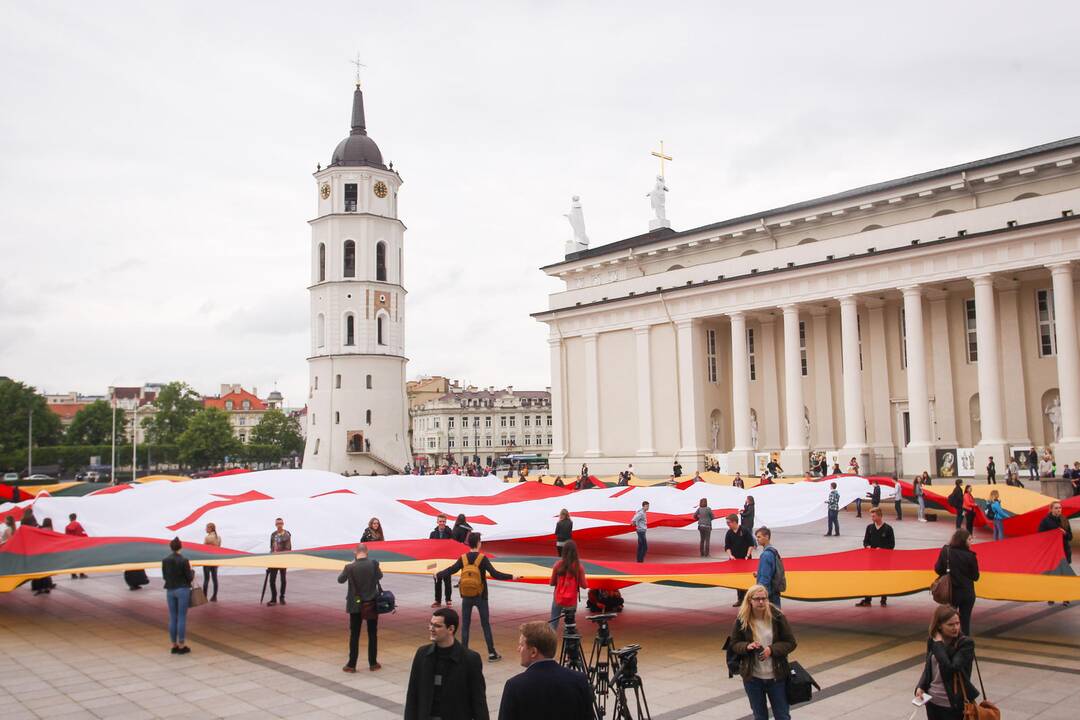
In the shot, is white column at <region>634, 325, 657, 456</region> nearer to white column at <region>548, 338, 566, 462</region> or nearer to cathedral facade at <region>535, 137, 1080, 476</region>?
cathedral facade at <region>535, 137, 1080, 476</region>

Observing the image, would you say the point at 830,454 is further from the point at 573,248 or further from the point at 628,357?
the point at 573,248

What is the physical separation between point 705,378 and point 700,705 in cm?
4266

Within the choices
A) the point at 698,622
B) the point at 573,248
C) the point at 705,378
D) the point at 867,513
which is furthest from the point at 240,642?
the point at 573,248

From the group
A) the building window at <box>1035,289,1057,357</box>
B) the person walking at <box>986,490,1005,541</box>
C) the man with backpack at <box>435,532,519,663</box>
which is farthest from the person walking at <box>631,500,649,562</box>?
the building window at <box>1035,289,1057,357</box>

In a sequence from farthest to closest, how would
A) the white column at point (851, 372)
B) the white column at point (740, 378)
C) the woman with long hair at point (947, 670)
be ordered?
1. the white column at point (740, 378)
2. the white column at point (851, 372)
3. the woman with long hair at point (947, 670)

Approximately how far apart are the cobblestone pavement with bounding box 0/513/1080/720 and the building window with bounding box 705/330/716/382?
1414 inches

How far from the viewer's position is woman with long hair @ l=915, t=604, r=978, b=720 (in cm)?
616

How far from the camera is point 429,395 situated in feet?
513

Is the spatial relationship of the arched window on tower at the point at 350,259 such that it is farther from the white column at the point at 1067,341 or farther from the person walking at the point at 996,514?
the person walking at the point at 996,514

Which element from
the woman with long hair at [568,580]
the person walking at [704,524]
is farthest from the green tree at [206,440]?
the woman with long hair at [568,580]

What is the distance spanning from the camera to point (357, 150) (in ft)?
260

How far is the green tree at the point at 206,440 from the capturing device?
10444cm

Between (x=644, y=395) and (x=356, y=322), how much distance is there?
111ft

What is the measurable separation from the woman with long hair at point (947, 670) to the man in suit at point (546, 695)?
2892 mm
